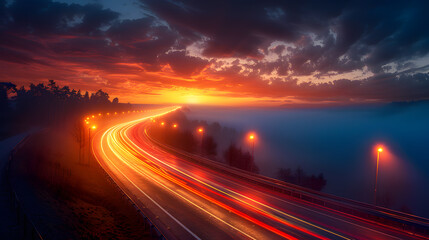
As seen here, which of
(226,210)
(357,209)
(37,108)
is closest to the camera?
(226,210)

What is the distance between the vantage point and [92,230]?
1259cm

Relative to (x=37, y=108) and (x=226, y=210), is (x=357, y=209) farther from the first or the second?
(x=37, y=108)

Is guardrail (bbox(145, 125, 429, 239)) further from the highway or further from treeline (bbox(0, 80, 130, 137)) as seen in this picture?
treeline (bbox(0, 80, 130, 137))

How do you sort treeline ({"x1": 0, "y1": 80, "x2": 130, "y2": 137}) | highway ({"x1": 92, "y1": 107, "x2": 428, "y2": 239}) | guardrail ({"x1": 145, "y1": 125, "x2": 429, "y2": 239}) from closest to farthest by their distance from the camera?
highway ({"x1": 92, "y1": 107, "x2": 428, "y2": 239})
guardrail ({"x1": 145, "y1": 125, "x2": 429, "y2": 239})
treeline ({"x1": 0, "y1": 80, "x2": 130, "y2": 137})

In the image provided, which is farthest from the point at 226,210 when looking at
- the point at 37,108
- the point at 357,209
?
the point at 37,108

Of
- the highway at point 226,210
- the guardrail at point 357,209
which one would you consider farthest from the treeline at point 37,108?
the guardrail at point 357,209

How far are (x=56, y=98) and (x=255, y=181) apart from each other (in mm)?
88426

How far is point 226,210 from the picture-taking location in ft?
57.8

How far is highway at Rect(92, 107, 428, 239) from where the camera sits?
14258mm

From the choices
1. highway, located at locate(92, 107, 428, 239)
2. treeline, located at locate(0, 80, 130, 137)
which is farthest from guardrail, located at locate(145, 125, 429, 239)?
treeline, located at locate(0, 80, 130, 137)

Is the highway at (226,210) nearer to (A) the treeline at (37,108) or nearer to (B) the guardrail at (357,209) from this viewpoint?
(B) the guardrail at (357,209)

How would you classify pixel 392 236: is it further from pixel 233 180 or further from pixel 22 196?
pixel 22 196

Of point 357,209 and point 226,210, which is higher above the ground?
point 357,209

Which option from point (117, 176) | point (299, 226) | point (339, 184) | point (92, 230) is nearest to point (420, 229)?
point (299, 226)
